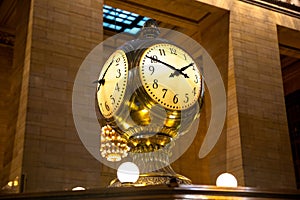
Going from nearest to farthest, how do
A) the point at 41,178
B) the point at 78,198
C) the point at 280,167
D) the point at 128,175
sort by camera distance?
the point at 78,198
the point at 128,175
the point at 41,178
the point at 280,167

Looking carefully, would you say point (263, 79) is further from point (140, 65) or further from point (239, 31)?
point (140, 65)

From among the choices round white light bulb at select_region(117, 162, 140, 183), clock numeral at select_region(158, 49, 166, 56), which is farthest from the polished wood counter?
clock numeral at select_region(158, 49, 166, 56)

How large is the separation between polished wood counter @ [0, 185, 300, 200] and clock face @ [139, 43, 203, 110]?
38 cm

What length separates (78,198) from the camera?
1.17 m

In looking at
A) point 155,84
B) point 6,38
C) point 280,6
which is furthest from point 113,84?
point 6,38

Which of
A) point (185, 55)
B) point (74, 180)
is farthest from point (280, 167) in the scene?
point (185, 55)

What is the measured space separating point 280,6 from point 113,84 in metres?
8.27

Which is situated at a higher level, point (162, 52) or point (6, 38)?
point (6, 38)

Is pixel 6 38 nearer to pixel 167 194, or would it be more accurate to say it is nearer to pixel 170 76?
pixel 170 76

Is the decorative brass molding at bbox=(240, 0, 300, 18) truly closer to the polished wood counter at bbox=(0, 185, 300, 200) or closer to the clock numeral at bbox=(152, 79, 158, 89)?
the clock numeral at bbox=(152, 79, 158, 89)

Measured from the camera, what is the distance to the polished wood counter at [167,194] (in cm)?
115

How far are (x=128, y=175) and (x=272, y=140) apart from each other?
22.7 feet

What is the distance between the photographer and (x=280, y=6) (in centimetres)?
927

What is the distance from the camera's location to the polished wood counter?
1153mm
